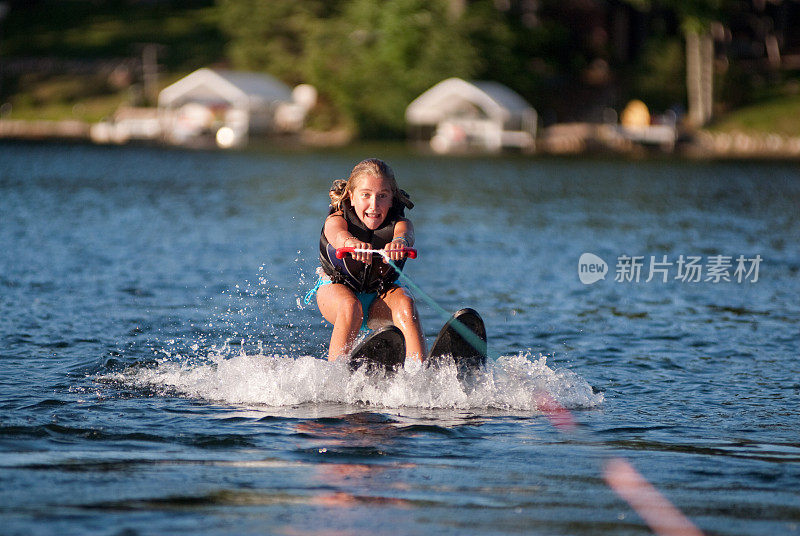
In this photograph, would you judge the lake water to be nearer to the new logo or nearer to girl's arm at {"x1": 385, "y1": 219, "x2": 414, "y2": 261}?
the new logo

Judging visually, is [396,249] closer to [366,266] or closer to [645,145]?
[366,266]

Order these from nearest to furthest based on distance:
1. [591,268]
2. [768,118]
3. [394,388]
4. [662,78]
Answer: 1. [394,388]
2. [591,268]
3. [768,118]
4. [662,78]

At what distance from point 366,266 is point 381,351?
81cm

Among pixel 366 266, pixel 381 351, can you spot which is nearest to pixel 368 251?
pixel 366 266

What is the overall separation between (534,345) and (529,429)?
355cm

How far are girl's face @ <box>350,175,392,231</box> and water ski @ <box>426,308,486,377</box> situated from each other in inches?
38.1

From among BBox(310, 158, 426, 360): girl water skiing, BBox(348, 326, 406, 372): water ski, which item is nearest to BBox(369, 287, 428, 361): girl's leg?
BBox(310, 158, 426, 360): girl water skiing

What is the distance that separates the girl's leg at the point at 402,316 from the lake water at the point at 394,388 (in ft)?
0.70

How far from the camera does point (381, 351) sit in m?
7.97

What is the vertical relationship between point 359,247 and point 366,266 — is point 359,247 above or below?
above

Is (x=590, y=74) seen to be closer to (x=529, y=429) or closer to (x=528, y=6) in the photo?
(x=528, y=6)

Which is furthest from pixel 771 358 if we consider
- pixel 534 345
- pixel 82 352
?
pixel 82 352

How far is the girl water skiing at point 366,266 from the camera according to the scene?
832 cm

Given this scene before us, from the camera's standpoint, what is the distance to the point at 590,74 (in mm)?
62156
